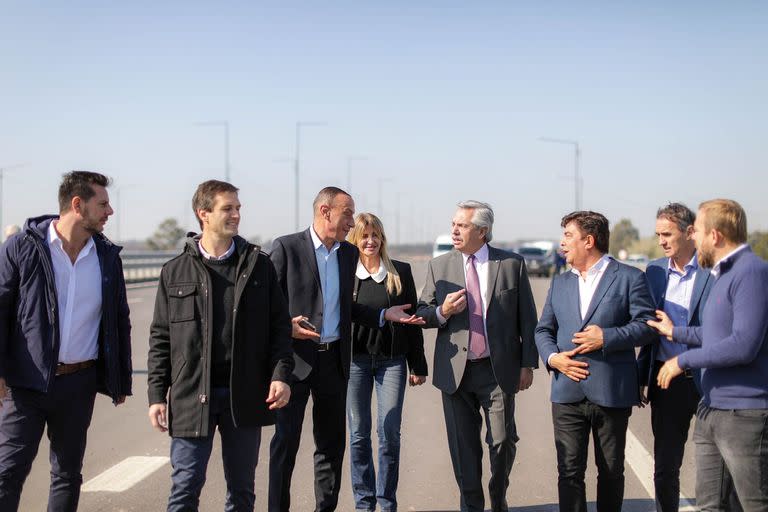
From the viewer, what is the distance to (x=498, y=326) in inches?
245

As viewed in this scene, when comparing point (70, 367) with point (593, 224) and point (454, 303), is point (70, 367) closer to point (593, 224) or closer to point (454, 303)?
point (454, 303)

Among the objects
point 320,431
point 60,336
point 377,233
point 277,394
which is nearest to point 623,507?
point 320,431

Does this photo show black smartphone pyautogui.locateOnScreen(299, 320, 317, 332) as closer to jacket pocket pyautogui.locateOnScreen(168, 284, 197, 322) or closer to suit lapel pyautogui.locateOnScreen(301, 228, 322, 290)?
suit lapel pyautogui.locateOnScreen(301, 228, 322, 290)

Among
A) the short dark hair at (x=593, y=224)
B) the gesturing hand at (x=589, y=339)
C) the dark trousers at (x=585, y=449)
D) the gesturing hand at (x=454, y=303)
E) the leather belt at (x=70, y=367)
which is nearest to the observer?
the leather belt at (x=70, y=367)

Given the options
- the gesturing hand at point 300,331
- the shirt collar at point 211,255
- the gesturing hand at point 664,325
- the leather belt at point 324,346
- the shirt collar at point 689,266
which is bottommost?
the leather belt at point 324,346

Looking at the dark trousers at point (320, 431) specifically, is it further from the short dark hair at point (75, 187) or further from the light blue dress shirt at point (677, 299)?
the light blue dress shirt at point (677, 299)

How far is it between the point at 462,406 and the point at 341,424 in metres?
0.76

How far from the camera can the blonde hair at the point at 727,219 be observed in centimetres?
480

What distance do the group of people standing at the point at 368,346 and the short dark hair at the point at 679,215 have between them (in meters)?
0.01

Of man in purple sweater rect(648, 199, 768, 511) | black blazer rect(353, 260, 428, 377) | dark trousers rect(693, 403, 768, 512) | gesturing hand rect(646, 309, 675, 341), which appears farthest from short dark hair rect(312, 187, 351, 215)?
dark trousers rect(693, 403, 768, 512)

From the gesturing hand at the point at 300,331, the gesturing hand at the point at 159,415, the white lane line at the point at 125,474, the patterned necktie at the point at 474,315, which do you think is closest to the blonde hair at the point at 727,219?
the patterned necktie at the point at 474,315

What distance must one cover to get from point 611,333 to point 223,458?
2.20m

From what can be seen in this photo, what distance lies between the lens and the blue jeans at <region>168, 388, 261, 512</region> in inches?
192

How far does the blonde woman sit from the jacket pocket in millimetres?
1701
